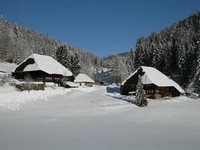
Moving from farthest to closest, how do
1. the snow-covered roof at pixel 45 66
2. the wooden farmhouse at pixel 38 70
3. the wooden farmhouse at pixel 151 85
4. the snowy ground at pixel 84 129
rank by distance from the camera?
the snow-covered roof at pixel 45 66 → the wooden farmhouse at pixel 38 70 → the wooden farmhouse at pixel 151 85 → the snowy ground at pixel 84 129

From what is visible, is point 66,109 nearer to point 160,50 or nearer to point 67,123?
point 67,123

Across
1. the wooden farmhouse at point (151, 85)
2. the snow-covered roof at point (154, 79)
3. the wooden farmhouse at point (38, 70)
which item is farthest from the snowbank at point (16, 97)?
the snow-covered roof at point (154, 79)

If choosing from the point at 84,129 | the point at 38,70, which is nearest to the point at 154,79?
the point at 38,70

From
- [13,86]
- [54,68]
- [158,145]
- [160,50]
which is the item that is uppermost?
[160,50]

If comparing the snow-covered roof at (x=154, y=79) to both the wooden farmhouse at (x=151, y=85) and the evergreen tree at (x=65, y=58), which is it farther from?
the evergreen tree at (x=65, y=58)

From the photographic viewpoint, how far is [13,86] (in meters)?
44.0

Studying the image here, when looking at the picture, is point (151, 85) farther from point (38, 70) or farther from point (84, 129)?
point (84, 129)

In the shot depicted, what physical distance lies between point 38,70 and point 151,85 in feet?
76.5

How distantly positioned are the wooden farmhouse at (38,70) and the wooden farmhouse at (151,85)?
599 inches

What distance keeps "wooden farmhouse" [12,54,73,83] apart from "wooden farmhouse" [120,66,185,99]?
50.0 ft

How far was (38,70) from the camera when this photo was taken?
5981cm

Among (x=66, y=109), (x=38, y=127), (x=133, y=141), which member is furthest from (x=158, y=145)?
(x=66, y=109)

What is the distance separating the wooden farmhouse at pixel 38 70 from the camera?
198ft

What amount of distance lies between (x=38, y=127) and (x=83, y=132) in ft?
14.4
